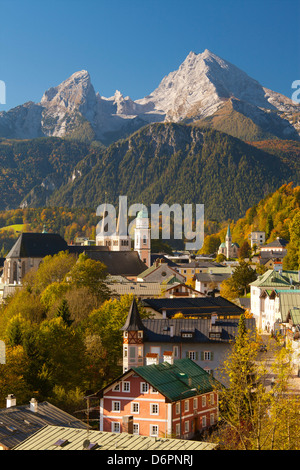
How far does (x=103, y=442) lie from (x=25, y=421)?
10.7 m

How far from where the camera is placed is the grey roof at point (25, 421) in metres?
32.0

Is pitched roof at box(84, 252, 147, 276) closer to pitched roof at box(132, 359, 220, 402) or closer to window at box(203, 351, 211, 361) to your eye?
window at box(203, 351, 211, 361)

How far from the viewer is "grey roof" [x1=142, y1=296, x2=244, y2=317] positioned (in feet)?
213

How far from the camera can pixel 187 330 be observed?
52.9 metres

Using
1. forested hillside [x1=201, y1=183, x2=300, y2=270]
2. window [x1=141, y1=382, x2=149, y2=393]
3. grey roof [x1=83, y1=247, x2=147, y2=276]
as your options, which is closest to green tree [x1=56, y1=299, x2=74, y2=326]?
window [x1=141, y1=382, x2=149, y2=393]

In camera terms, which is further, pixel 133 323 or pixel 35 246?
pixel 35 246

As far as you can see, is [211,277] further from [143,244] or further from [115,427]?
[115,427]

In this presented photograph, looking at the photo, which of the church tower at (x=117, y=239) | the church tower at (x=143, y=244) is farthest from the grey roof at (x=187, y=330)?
the church tower at (x=117, y=239)

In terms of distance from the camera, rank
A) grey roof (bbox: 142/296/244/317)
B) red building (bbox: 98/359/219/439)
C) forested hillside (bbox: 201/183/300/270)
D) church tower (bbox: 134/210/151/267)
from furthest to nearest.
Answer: forested hillside (bbox: 201/183/300/270) < church tower (bbox: 134/210/151/267) < grey roof (bbox: 142/296/244/317) < red building (bbox: 98/359/219/439)

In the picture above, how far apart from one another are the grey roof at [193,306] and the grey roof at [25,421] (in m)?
28.1

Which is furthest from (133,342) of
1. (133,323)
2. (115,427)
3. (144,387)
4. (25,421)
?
(25,421)

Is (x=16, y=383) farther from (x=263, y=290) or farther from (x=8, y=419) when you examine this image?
(x=263, y=290)
